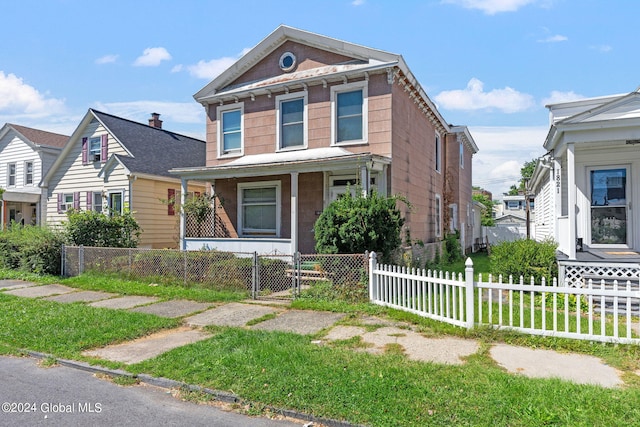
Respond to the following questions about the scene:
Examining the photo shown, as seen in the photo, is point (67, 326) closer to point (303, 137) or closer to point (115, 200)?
point (303, 137)

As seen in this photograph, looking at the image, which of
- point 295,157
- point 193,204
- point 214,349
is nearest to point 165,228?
point 193,204

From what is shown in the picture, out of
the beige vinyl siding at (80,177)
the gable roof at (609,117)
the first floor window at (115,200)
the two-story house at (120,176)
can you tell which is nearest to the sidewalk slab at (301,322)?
the gable roof at (609,117)

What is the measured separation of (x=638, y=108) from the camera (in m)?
8.87

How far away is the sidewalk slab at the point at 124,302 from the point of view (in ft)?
29.5

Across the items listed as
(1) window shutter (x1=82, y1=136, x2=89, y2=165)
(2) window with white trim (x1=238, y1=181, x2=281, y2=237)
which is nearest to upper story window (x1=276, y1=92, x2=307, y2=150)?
(2) window with white trim (x1=238, y1=181, x2=281, y2=237)

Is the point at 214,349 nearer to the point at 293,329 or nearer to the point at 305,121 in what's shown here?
the point at 293,329

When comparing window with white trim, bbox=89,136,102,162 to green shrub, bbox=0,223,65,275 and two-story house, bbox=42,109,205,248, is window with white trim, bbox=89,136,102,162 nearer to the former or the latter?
two-story house, bbox=42,109,205,248

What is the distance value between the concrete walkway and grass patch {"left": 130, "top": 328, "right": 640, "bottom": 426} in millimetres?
367

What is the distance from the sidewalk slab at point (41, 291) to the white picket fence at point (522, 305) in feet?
27.1

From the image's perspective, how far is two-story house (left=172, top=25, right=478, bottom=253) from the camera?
1214 cm

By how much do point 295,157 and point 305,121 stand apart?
1.28 m

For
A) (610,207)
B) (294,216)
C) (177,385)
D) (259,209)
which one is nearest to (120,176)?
(259,209)

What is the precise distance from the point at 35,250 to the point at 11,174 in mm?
13907

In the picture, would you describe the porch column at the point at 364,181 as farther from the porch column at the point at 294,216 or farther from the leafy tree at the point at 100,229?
the leafy tree at the point at 100,229
